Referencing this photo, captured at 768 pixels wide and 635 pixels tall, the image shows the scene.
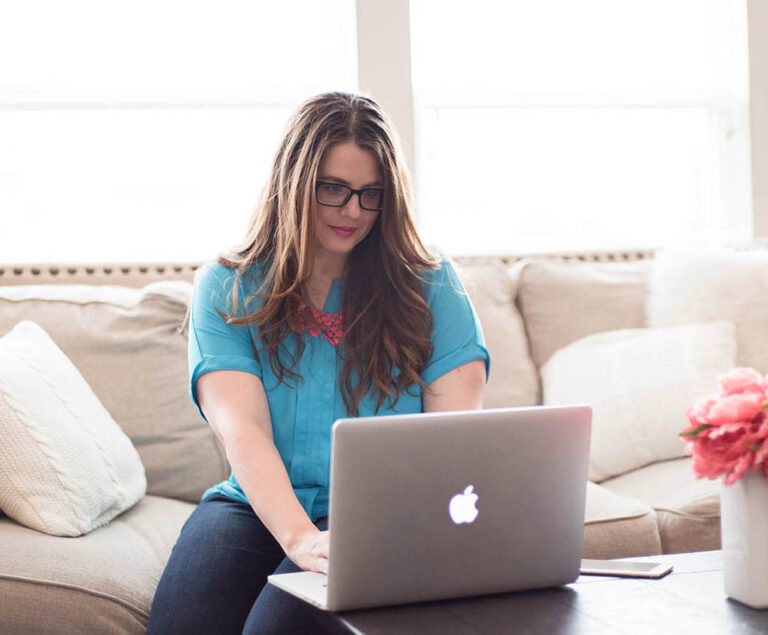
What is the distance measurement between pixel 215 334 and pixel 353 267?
0.97 ft

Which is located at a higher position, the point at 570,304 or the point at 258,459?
the point at 570,304

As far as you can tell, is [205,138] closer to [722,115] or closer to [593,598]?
[722,115]

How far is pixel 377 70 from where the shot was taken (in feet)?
9.33

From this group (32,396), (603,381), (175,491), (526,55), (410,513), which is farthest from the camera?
(526,55)

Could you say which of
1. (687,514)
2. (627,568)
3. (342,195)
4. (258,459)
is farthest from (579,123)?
(627,568)

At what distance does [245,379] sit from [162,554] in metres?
0.37

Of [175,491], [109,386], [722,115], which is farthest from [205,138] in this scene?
[722,115]

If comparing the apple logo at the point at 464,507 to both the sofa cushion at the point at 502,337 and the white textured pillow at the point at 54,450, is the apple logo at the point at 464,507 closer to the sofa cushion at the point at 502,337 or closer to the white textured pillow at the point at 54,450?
the white textured pillow at the point at 54,450

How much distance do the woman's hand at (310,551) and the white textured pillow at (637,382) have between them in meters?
1.16

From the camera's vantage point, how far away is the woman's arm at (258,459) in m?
1.31

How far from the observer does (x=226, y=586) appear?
Answer: 141 cm

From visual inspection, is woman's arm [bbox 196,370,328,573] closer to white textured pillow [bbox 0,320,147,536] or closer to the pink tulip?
white textured pillow [bbox 0,320,147,536]

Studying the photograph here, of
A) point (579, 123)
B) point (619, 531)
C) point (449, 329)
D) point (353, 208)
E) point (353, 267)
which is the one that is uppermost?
point (579, 123)

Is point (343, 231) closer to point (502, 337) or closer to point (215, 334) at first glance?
point (215, 334)
